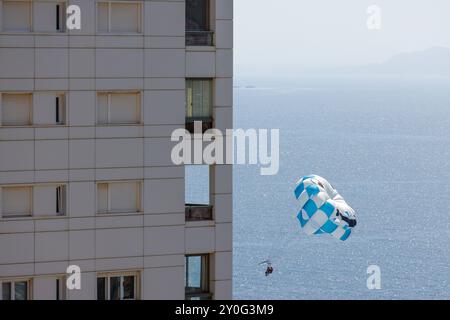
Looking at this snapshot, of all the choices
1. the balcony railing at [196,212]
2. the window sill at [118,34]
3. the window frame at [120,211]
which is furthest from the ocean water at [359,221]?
the window sill at [118,34]

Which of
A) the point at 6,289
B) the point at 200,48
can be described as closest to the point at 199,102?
the point at 200,48

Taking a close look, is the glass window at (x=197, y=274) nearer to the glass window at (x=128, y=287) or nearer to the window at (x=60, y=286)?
the glass window at (x=128, y=287)

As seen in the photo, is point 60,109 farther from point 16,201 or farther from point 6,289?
point 6,289

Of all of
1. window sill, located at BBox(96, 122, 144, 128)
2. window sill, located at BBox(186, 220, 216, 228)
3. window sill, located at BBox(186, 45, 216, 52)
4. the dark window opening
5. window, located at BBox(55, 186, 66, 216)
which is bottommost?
window sill, located at BBox(186, 220, 216, 228)

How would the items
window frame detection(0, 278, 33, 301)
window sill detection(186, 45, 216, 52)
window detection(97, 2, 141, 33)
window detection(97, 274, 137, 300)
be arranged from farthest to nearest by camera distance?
window sill detection(186, 45, 216, 52) → window detection(97, 2, 141, 33) → window detection(97, 274, 137, 300) → window frame detection(0, 278, 33, 301)

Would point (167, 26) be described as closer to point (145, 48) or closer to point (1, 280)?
point (145, 48)

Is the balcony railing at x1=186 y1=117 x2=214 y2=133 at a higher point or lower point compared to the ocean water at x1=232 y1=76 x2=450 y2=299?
higher

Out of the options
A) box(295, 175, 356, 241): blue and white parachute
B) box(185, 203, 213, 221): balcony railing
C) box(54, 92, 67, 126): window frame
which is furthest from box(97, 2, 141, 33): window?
box(295, 175, 356, 241): blue and white parachute

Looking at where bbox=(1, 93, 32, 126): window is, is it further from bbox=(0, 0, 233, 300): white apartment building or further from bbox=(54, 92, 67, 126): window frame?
bbox=(54, 92, 67, 126): window frame
